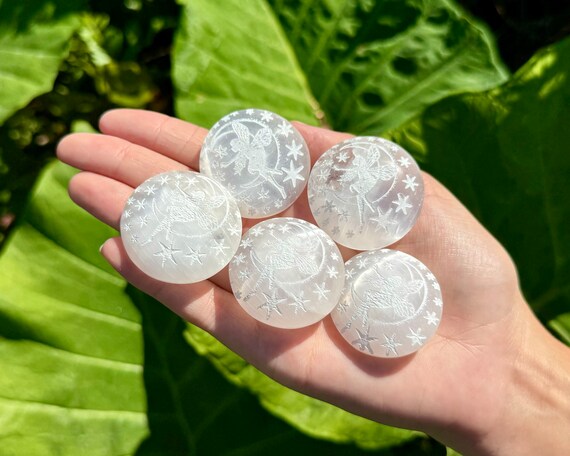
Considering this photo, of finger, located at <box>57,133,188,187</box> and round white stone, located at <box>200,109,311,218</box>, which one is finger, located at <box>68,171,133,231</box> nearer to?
finger, located at <box>57,133,188,187</box>

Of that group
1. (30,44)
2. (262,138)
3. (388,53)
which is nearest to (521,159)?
(388,53)

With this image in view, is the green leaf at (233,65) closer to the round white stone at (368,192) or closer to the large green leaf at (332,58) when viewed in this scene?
the large green leaf at (332,58)

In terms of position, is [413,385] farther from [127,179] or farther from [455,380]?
[127,179]

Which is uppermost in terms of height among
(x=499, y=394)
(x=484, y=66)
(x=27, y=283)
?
(x=484, y=66)

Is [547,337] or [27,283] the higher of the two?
[547,337]

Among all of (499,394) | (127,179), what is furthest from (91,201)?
(499,394)

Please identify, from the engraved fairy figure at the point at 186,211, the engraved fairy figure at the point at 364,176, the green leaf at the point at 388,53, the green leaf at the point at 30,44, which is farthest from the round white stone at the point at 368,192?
the green leaf at the point at 30,44

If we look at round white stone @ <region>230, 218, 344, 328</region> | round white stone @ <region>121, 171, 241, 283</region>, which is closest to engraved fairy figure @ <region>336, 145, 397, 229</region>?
round white stone @ <region>230, 218, 344, 328</region>

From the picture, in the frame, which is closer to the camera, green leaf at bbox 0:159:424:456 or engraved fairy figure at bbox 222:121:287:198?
engraved fairy figure at bbox 222:121:287:198

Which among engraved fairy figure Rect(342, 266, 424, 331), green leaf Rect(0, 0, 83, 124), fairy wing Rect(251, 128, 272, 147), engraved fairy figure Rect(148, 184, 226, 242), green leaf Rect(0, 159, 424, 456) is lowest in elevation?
green leaf Rect(0, 159, 424, 456)
